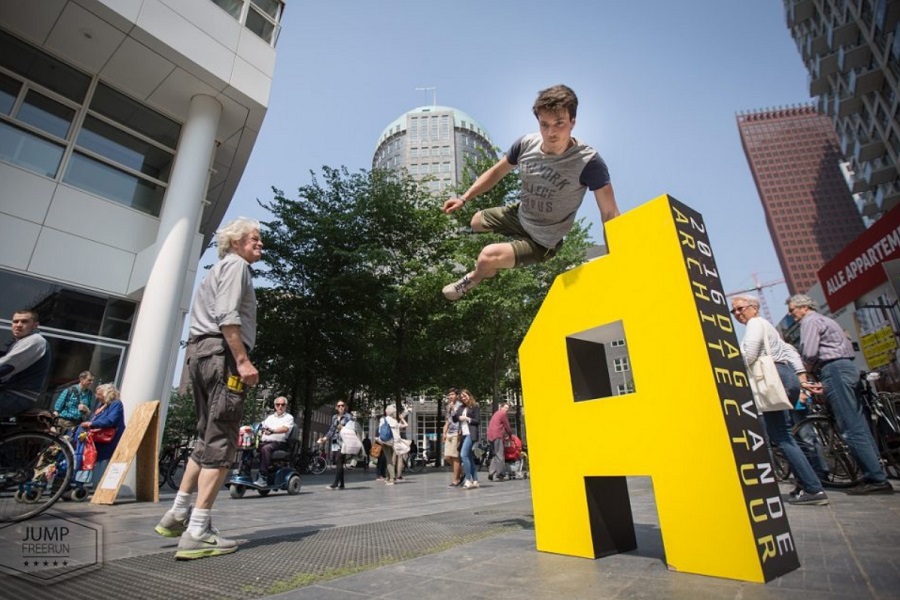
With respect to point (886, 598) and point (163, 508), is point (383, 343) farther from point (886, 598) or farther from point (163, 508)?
point (886, 598)

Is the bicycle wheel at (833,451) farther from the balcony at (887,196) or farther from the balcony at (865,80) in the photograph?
the balcony at (887,196)

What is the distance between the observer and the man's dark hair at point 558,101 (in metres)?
2.95

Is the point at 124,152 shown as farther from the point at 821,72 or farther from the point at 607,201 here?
the point at 821,72

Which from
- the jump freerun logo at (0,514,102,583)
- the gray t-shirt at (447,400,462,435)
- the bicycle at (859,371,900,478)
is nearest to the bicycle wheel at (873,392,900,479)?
the bicycle at (859,371,900,478)

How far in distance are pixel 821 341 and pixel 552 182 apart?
3925mm

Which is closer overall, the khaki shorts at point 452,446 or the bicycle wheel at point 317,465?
the khaki shorts at point 452,446

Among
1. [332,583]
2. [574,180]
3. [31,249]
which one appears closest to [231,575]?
[332,583]

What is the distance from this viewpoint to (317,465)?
19.7 m

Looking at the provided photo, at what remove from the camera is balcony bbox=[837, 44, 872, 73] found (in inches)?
1179

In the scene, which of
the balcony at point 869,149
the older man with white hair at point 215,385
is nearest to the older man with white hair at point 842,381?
the older man with white hair at point 215,385

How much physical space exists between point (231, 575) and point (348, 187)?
20.9 meters

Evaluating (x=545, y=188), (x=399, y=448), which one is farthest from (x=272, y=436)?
(x=545, y=188)

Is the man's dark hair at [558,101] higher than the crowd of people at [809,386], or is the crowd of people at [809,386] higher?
the man's dark hair at [558,101]

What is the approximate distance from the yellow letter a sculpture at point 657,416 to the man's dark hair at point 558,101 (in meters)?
0.93
